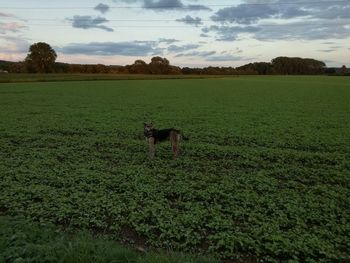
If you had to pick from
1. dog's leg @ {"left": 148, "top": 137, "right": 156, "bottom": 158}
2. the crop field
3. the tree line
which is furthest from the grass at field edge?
the tree line

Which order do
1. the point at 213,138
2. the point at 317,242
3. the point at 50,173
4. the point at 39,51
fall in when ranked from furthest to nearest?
the point at 39,51, the point at 213,138, the point at 50,173, the point at 317,242

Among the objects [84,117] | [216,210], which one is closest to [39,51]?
[84,117]

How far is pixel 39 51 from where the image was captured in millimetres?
101188

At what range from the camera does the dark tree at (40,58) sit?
328ft

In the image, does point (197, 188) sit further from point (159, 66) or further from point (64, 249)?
point (159, 66)

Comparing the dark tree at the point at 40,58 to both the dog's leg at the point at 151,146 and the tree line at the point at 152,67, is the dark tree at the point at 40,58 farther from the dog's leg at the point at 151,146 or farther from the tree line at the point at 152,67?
the dog's leg at the point at 151,146

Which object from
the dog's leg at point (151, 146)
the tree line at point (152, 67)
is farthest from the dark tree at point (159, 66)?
the dog's leg at point (151, 146)

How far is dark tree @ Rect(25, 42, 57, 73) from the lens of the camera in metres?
100

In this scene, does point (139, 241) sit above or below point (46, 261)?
below

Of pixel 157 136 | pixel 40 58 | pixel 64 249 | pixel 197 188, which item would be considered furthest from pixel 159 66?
pixel 64 249

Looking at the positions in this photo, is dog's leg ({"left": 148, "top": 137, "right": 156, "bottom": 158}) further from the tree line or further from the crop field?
the tree line

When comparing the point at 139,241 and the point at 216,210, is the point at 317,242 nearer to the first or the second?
the point at 216,210

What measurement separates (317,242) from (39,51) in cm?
10701

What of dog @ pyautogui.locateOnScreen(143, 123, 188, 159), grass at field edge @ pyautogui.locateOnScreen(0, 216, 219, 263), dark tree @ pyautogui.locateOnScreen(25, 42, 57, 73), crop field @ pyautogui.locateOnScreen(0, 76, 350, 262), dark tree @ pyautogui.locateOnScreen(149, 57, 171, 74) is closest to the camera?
grass at field edge @ pyautogui.locateOnScreen(0, 216, 219, 263)
